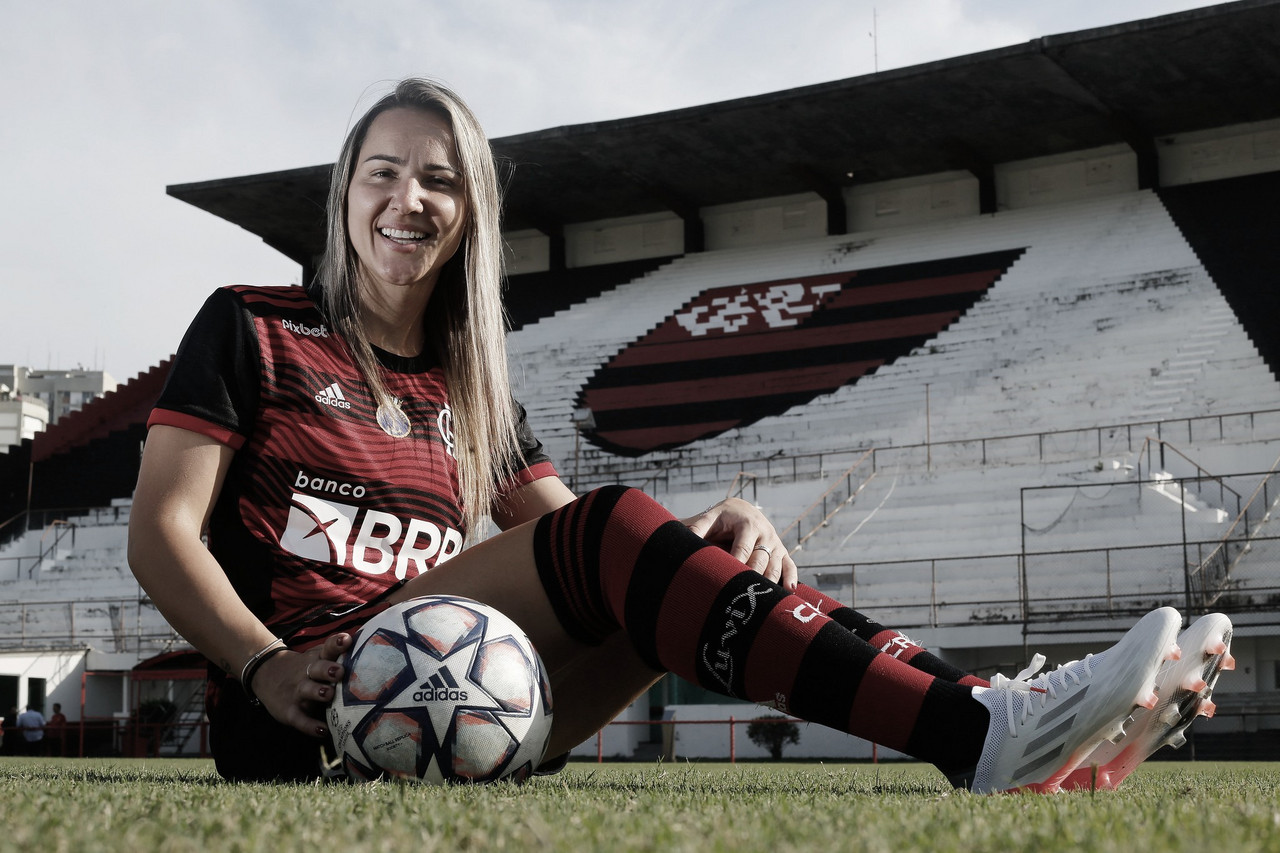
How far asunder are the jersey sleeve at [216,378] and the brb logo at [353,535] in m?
0.15

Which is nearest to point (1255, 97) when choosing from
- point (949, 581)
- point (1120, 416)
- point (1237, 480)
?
point (1120, 416)

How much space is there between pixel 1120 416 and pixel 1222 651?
572 inches

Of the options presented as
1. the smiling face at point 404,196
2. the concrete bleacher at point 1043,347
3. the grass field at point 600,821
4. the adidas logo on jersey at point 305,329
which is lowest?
the grass field at point 600,821

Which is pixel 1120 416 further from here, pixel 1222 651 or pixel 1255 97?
pixel 1222 651

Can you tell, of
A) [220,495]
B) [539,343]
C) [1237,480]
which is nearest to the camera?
[220,495]

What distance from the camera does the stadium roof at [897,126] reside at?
1559 centimetres

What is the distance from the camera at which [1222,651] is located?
71.4 inches

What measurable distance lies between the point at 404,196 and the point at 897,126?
53.4 feet

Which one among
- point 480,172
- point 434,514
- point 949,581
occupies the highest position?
point 480,172

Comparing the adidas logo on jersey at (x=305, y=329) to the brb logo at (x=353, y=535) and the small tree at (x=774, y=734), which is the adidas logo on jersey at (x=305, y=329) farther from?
the small tree at (x=774, y=734)

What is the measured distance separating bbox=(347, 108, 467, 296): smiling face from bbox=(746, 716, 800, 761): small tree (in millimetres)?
10590

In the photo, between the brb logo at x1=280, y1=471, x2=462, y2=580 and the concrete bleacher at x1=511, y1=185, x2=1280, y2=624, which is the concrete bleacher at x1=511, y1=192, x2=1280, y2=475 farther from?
the brb logo at x1=280, y1=471, x2=462, y2=580

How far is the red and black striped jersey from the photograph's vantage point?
2115 millimetres

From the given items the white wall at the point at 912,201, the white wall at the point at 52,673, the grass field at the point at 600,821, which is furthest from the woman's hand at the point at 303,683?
the white wall at the point at 912,201
